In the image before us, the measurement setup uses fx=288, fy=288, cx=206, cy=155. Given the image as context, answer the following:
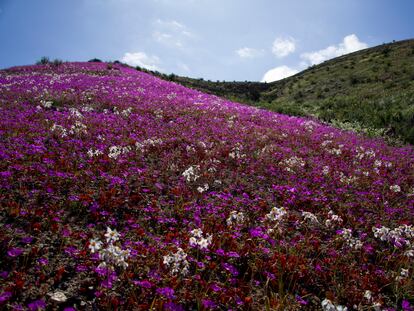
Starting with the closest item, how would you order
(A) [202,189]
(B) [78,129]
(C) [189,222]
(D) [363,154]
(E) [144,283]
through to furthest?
(E) [144,283]
(C) [189,222]
(A) [202,189]
(B) [78,129]
(D) [363,154]

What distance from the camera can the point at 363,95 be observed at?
32938 millimetres

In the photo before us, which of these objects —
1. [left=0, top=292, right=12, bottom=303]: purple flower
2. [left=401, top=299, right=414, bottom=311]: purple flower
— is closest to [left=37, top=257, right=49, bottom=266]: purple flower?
[left=0, top=292, right=12, bottom=303]: purple flower

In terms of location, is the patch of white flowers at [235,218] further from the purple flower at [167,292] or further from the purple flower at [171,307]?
the purple flower at [171,307]

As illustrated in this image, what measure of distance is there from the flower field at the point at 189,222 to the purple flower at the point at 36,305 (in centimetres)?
3

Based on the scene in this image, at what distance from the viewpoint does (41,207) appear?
236 inches

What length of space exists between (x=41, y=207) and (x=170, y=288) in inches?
130

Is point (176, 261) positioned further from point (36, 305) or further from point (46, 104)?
point (46, 104)

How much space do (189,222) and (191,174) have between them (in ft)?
7.39

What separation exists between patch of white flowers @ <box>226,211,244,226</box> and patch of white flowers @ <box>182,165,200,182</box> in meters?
2.09

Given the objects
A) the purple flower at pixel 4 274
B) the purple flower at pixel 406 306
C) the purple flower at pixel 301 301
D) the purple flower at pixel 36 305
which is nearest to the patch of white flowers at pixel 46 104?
the purple flower at pixel 4 274

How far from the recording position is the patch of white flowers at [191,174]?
842 centimetres

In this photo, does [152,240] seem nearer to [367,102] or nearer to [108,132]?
[108,132]

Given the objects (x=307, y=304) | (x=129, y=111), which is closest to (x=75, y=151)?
(x=129, y=111)

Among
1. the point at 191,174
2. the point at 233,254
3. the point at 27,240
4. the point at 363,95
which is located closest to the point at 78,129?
the point at 191,174
